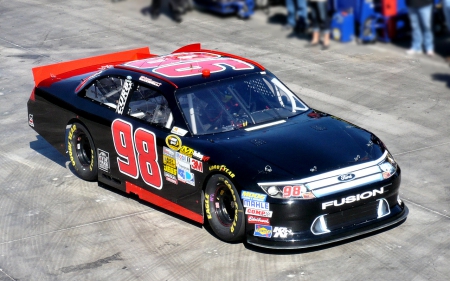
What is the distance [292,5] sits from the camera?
11992mm

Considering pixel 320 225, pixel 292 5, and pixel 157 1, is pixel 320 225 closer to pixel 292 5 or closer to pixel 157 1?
pixel 157 1

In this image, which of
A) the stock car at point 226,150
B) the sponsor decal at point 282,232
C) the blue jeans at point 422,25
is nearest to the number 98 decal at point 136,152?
the stock car at point 226,150

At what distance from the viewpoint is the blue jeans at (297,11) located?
39.3ft

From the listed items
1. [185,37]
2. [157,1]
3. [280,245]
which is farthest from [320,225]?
[185,37]

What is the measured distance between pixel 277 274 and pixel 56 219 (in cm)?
264

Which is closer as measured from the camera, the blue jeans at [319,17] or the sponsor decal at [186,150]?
the sponsor decal at [186,150]

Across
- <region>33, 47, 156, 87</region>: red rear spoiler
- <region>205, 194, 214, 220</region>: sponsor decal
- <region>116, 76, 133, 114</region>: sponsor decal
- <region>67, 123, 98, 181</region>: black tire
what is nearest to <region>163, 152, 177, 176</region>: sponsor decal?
<region>205, 194, 214, 220</region>: sponsor decal

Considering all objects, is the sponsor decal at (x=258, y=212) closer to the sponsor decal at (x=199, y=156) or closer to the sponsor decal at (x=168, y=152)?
the sponsor decal at (x=199, y=156)

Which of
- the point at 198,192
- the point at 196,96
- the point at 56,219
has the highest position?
the point at 196,96

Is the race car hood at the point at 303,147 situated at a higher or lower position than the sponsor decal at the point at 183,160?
higher

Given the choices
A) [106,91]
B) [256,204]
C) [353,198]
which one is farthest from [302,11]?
[256,204]

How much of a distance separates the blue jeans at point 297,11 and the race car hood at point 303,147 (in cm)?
436

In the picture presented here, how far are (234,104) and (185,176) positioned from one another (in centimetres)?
94

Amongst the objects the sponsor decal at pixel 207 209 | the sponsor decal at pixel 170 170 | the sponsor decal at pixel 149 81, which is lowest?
the sponsor decal at pixel 207 209
